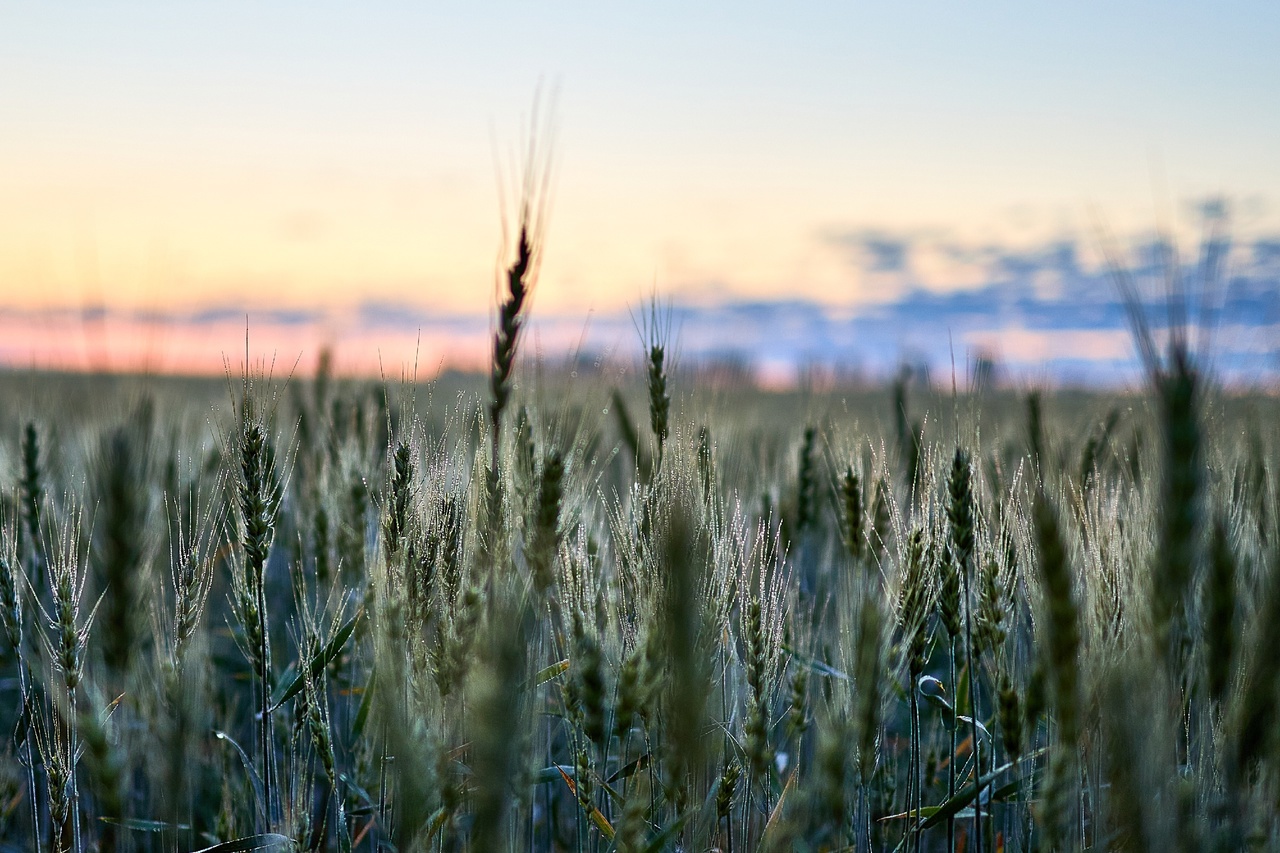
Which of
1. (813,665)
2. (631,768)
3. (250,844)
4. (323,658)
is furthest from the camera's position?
(813,665)

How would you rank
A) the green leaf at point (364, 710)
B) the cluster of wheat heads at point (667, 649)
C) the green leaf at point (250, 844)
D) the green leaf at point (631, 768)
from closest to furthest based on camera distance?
the cluster of wheat heads at point (667, 649) → the green leaf at point (250, 844) → the green leaf at point (631, 768) → the green leaf at point (364, 710)

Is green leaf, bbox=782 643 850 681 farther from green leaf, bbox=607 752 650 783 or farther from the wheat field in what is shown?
green leaf, bbox=607 752 650 783

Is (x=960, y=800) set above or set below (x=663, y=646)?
below

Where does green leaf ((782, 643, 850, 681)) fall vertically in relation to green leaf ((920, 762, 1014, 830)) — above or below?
above

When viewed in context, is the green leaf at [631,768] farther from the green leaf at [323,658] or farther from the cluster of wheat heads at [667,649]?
the green leaf at [323,658]

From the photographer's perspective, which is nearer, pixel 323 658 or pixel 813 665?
pixel 323 658

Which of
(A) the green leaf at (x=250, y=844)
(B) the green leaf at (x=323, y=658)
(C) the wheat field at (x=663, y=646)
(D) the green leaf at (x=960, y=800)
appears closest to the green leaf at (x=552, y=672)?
(C) the wheat field at (x=663, y=646)

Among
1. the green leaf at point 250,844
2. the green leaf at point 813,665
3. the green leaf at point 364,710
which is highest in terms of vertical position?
the green leaf at point 813,665

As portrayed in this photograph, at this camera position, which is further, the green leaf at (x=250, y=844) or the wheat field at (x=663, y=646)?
the green leaf at (x=250, y=844)

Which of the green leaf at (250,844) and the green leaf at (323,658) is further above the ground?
the green leaf at (323,658)

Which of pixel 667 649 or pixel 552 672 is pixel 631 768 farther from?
pixel 667 649

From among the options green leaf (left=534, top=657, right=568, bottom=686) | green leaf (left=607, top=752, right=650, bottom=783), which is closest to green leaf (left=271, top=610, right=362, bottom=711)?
green leaf (left=534, top=657, right=568, bottom=686)

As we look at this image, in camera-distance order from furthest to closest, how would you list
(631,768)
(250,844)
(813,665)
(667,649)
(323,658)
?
(813,665) < (631,768) < (323,658) < (250,844) < (667,649)

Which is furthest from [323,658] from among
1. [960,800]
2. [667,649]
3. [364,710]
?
[960,800]
